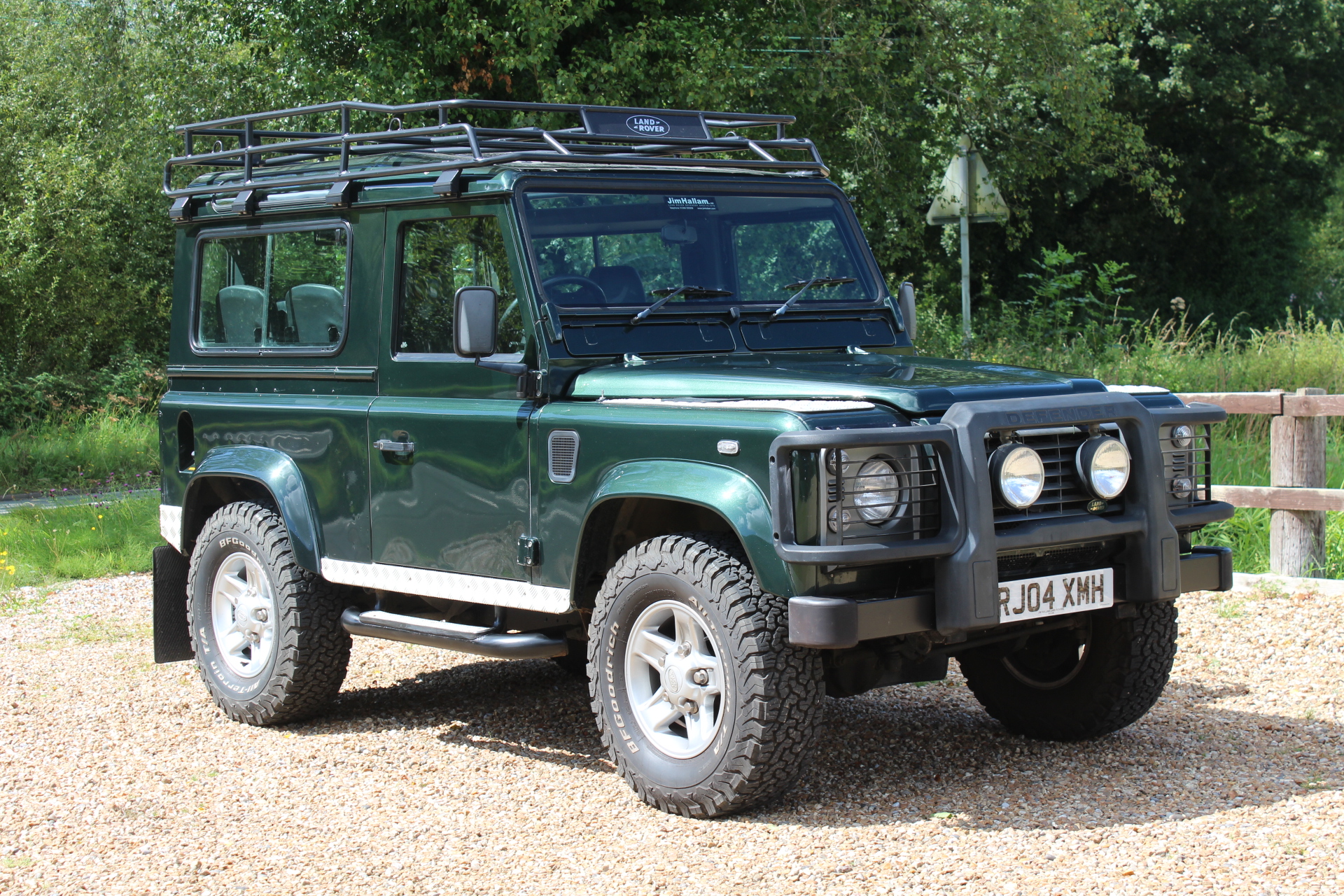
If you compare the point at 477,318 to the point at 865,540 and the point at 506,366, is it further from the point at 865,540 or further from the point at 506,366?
the point at 865,540

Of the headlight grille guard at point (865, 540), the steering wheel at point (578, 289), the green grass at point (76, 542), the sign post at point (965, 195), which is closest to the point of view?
the headlight grille guard at point (865, 540)

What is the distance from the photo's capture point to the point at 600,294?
17.4 feet

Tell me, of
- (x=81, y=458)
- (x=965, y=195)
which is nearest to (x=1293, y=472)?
(x=965, y=195)

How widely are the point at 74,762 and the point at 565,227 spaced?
2812 millimetres

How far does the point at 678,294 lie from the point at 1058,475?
5.33 ft

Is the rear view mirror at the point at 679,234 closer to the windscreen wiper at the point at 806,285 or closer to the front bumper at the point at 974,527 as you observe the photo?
the windscreen wiper at the point at 806,285

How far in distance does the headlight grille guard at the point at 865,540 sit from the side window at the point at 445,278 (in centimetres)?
143

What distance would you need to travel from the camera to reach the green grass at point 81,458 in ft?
51.2

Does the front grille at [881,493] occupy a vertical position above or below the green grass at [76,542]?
above

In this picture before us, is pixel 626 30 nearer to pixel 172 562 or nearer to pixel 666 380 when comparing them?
pixel 172 562

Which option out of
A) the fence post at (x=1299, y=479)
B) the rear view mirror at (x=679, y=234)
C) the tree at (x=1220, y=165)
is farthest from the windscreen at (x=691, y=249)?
the tree at (x=1220, y=165)

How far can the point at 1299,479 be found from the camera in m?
8.25

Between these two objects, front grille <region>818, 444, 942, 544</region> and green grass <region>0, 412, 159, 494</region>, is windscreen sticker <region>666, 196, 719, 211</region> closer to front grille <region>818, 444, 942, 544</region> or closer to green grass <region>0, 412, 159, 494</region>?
front grille <region>818, 444, 942, 544</region>

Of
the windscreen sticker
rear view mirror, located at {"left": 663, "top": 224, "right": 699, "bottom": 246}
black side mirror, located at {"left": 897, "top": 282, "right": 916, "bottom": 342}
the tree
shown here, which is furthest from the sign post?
the tree
